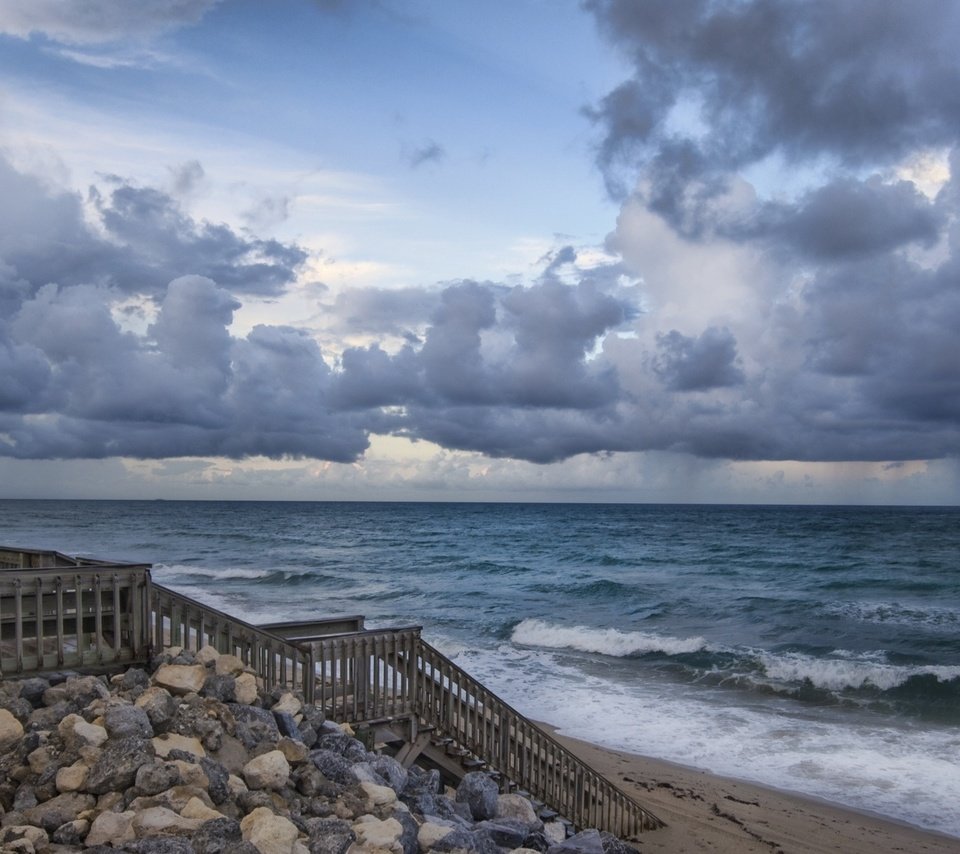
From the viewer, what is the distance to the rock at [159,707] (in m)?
6.80

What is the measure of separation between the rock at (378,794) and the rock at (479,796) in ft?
6.06

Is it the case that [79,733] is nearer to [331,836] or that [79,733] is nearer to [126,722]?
[126,722]

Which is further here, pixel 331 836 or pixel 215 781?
pixel 215 781

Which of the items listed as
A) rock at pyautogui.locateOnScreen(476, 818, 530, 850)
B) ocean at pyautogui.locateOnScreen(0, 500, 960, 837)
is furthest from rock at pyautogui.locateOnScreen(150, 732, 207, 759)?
ocean at pyautogui.locateOnScreen(0, 500, 960, 837)

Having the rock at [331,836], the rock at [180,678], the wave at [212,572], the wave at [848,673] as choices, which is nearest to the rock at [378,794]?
the rock at [331,836]

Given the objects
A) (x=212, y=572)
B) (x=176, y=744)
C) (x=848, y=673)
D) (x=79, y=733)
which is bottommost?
(x=212, y=572)

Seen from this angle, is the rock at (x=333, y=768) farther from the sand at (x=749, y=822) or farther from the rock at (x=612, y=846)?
the sand at (x=749, y=822)

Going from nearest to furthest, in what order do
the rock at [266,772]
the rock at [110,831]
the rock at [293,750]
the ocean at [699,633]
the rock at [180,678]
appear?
the rock at [110,831] < the rock at [266,772] < the rock at [293,750] < the rock at [180,678] < the ocean at [699,633]

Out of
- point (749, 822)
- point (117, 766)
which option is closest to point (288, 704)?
point (117, 766)

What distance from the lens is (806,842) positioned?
10641 mm

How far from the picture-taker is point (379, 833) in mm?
6230

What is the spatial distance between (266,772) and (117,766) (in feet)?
3.83

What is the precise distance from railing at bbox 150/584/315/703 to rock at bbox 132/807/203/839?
2.89 metres

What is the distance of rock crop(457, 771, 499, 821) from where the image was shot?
28.5 feet
